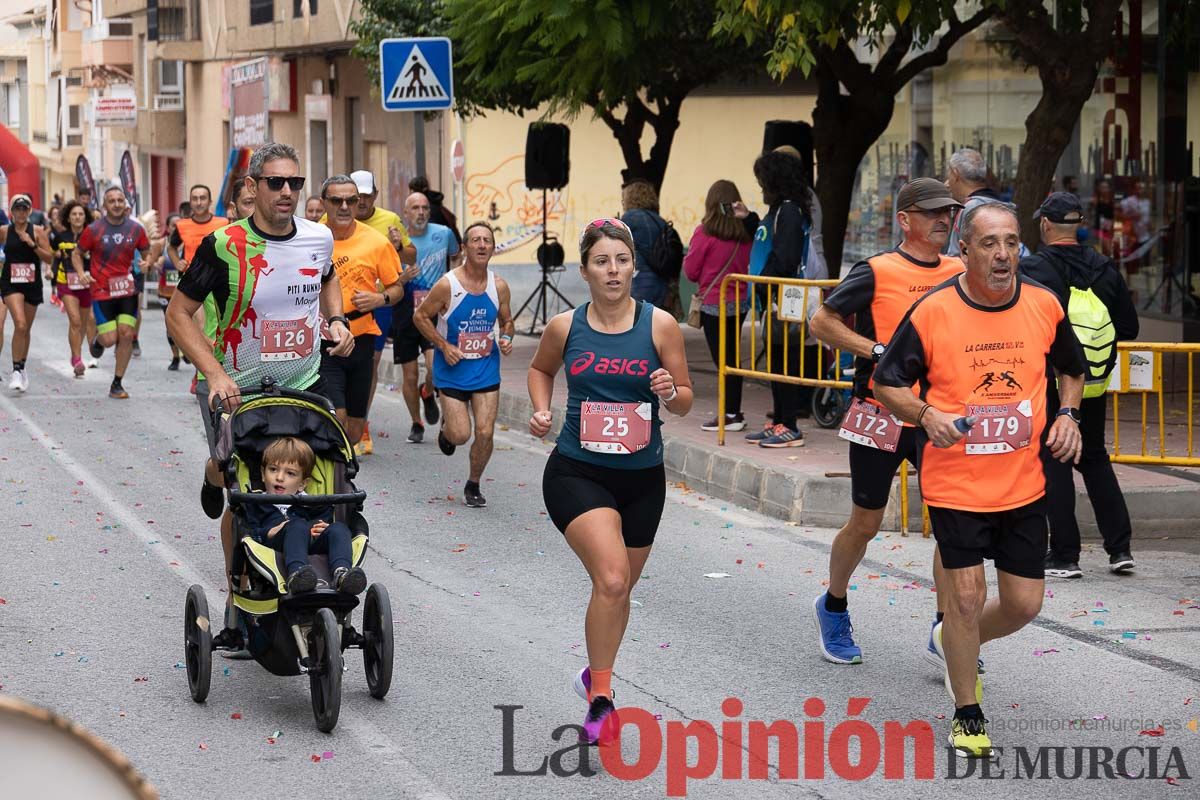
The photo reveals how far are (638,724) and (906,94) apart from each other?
18175mm

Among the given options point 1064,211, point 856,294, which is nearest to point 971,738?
point 856,294

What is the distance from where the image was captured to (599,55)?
15039 millimetres

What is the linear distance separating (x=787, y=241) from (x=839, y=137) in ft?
14.2

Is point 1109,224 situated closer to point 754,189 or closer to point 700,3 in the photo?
point 700,3

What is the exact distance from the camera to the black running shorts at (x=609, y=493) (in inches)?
243

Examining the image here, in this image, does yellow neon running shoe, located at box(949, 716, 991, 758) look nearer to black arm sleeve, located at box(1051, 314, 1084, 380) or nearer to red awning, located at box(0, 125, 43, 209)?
black arm sleeve, located at box(1051, 314, 1084, 380)

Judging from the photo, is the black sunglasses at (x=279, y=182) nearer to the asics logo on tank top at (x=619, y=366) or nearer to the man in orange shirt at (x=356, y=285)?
the asics logo on tank top at (x=619, y=366)

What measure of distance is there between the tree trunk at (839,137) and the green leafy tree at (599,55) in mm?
1151

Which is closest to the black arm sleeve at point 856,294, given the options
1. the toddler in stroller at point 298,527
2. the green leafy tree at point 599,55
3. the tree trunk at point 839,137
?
the toddler in stroller at point 298,527

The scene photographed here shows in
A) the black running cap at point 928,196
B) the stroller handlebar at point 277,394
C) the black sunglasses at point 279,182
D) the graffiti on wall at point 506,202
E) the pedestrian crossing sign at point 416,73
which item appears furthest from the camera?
the graffiti on wall at point 506,202

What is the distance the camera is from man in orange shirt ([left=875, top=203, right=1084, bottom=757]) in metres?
5.94

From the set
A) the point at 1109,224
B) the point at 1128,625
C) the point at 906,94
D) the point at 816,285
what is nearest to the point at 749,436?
the point at 816,285

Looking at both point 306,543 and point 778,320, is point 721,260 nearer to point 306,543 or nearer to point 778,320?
point 778,320

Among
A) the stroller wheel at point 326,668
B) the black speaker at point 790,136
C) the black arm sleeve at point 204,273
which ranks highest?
the black speaker at point 790,136
